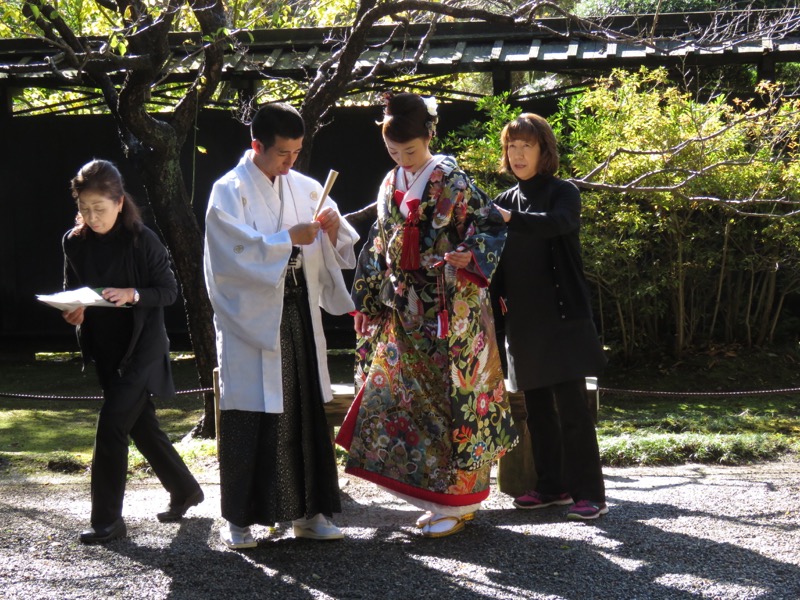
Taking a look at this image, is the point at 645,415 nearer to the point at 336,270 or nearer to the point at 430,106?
the point at 336,270

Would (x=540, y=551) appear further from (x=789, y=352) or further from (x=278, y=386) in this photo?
(x=789, y=352)

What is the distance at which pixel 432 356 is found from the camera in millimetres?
4055

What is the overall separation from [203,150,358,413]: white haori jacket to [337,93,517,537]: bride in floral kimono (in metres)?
0.34

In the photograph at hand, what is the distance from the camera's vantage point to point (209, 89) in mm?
6797

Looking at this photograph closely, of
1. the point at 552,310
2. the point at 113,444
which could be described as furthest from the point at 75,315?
the point at 552,310

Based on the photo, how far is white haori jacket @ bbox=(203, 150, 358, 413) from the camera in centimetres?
385

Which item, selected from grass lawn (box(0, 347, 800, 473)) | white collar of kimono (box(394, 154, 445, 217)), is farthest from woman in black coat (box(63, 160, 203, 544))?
grass lawn (box(0, 347, 800, 473))

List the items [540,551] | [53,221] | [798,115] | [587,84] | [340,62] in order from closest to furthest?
[540,551] < [340,62] < [798,115] < [587,84] < [53,221]

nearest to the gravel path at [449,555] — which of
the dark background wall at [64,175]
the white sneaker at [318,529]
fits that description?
the white sneaker at [318,529]

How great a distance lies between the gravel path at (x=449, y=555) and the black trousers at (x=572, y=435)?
16cm

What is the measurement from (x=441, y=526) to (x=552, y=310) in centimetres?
104

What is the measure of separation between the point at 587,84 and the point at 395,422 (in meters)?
6.58

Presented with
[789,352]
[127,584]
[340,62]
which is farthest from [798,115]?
[127,584]

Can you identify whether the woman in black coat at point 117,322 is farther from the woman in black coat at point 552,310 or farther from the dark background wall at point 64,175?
the dark background wall at point 64,175
